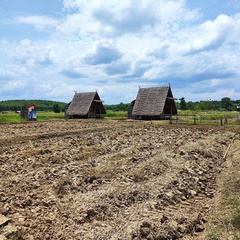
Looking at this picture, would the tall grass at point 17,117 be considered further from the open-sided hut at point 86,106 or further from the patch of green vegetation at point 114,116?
the patch of green vegetation at point 114,116

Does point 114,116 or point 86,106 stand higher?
point 86,106

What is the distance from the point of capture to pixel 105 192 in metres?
7.21

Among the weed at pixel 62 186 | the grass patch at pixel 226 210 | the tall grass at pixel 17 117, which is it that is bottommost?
the grass patch at pixel 226 210

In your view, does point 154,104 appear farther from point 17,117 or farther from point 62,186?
point 62,186

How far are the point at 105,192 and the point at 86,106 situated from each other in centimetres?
3129

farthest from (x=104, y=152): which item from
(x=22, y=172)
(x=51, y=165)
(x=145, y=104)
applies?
(x=145, y=104)

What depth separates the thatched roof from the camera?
109 feet

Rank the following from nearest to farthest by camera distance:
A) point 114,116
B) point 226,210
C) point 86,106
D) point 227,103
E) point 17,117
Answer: point 226,210 → point 17,117 → point 86,106 → point 114,116 → point 227,103

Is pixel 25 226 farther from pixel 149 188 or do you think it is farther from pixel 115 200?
pixel 149 188

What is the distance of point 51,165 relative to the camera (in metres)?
9.71

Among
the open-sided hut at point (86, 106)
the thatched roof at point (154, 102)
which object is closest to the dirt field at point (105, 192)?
the thatched roof at point (154, 102)

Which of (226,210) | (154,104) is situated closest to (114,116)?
(154,104)

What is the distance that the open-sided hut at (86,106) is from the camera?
38.1m

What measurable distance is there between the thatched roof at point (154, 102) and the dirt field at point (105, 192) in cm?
2067
